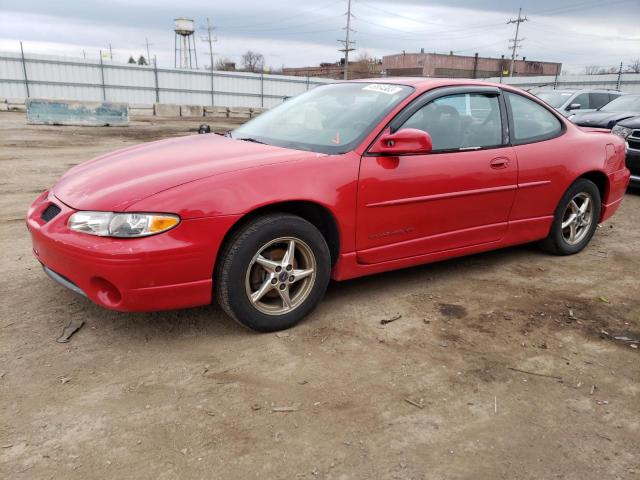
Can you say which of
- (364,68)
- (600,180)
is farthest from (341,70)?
(600,180)

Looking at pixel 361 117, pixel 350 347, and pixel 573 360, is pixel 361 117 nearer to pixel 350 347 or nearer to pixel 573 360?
pixel 350 347

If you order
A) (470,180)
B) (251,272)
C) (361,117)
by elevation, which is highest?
(361,117)

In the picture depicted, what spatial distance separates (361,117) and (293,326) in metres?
1.49

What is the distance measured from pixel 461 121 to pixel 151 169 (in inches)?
88.5

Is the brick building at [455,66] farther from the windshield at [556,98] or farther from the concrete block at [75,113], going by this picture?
the windshield at [556,98]

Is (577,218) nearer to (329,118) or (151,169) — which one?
(329,118)

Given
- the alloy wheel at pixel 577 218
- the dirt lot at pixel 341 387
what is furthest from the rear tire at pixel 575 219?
the dirt lot at pixel 341 387

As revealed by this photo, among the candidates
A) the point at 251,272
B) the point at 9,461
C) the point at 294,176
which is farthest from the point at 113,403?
the point at 294,176

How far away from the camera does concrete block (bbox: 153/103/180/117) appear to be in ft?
81.8

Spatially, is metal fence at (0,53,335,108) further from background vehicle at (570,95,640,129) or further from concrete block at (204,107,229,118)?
background vehicle at (570,95,640,129)

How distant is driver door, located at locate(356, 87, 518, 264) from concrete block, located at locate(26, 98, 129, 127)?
55.5 feet

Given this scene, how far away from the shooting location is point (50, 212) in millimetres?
3051

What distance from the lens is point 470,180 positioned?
3773 mm

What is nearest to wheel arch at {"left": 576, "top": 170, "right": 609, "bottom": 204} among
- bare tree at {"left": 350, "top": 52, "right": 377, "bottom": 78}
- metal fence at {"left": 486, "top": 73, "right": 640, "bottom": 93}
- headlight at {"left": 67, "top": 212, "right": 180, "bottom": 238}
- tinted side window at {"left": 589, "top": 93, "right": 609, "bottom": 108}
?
headlight at {"left": 67, "top": 212, "right": 180, "bottom": 238}
